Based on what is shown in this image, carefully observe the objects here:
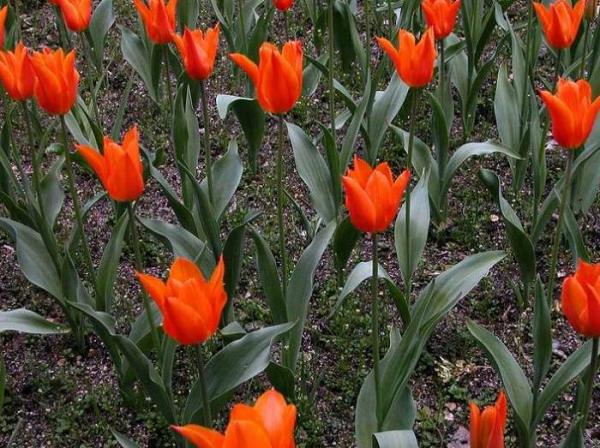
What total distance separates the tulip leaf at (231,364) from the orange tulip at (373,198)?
0.51 metres

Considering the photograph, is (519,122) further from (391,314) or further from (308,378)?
(308,378)

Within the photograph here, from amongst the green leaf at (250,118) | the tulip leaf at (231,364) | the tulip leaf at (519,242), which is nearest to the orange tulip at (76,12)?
the green leaf at (250,118)

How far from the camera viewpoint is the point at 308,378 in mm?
2686

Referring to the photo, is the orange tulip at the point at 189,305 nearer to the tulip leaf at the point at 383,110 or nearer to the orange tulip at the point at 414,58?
the orange tulip at the point at 414,58

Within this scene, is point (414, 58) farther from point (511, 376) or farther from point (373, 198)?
point (511, 376)

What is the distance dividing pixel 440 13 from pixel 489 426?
5.61 feet

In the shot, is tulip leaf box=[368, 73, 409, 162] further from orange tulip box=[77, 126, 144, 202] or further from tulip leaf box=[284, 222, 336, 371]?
orange tulip box=[77, 126, 144, 202]

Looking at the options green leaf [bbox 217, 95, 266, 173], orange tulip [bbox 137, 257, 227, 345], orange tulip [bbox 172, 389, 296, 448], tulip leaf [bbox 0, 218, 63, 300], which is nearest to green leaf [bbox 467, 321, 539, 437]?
orange tulip [bbox 137, 257, 227, 345]

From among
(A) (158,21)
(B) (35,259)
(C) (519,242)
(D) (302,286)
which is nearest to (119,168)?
(D) (302,286)

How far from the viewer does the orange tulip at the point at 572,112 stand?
1.96 metres

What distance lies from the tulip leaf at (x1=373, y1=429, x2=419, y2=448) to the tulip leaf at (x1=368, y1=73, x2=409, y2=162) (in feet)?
4.85

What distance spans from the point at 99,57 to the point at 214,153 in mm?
742

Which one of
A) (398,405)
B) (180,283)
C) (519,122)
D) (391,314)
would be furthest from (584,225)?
(180,283)

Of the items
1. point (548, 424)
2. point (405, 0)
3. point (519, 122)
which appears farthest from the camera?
point (405, 0)
